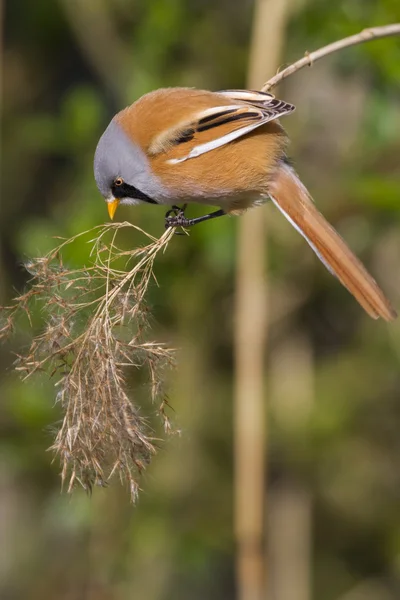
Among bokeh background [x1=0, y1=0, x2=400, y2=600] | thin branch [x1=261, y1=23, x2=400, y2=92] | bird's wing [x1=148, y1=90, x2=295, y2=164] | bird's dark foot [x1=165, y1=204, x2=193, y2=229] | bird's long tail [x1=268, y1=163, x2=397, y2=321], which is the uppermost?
thin branch [x1=261, y1=23, x2=400, y2=92]

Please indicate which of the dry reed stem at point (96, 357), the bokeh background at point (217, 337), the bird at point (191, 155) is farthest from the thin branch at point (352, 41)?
the bokeh background at point (217, 337)

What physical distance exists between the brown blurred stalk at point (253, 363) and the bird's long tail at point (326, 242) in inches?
28.6

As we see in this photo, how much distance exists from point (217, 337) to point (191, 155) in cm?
253

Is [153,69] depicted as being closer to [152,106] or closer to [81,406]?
[152,106]

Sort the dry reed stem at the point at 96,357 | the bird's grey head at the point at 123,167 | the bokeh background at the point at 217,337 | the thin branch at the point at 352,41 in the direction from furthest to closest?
the bokeh background at the point at 217,337
the bird's grey head at the point at 123,167
the thin branch at the point at 352,41
the dry reed stem at the point at 96,357

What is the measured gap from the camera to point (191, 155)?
3.38m

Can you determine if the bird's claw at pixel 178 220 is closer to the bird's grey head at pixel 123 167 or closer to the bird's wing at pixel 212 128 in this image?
the bird's grey head at pixel 123 167

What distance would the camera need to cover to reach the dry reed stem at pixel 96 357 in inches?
99.0

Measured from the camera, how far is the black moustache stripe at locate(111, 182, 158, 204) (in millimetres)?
3402

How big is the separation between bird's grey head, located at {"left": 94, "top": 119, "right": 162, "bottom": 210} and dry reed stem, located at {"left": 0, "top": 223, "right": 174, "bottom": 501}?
554mm

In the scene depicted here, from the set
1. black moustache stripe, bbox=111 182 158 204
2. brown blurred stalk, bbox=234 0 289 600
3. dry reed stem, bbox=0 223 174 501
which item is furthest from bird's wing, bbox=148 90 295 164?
brown blurred stalk, bbox=234 0 289 600

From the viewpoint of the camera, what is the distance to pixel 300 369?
19.5ft

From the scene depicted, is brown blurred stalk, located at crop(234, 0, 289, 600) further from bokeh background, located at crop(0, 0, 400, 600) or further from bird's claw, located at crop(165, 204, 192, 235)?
bird's claw, located at crop(165, 204, 192, 235)

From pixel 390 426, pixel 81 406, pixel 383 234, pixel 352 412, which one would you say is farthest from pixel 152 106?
pixel 390 426
